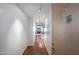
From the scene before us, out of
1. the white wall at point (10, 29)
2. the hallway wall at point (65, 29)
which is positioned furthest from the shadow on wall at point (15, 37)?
the hallway wall at point (65, 29)

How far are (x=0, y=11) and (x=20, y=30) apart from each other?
429 mm

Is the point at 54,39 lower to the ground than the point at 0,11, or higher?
lower

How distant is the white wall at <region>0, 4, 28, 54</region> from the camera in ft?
5.10

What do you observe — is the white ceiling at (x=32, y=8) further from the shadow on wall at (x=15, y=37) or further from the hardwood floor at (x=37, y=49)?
the hardwood floor at (x=37, y=49)

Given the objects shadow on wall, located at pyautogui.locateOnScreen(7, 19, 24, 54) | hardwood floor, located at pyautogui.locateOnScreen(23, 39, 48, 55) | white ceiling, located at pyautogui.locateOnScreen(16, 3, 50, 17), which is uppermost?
white ceiling, located at pyautogui.locateOnScreen(16, 3, 50, 17)

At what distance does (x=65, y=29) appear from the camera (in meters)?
1.64

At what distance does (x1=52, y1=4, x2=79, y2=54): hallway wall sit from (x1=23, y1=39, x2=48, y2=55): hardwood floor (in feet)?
0.65

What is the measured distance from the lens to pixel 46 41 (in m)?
1.69

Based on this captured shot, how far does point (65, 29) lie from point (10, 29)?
2.92 ft

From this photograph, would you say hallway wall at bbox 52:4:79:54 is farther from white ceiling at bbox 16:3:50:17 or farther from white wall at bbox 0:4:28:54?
white wall at bbox 0:4:28:54

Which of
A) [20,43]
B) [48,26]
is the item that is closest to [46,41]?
[48,26]

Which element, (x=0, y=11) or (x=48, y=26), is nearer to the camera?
(x=0, y=11)

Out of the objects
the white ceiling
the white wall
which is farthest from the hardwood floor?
the white ceiling

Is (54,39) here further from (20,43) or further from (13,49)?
(13,49)
